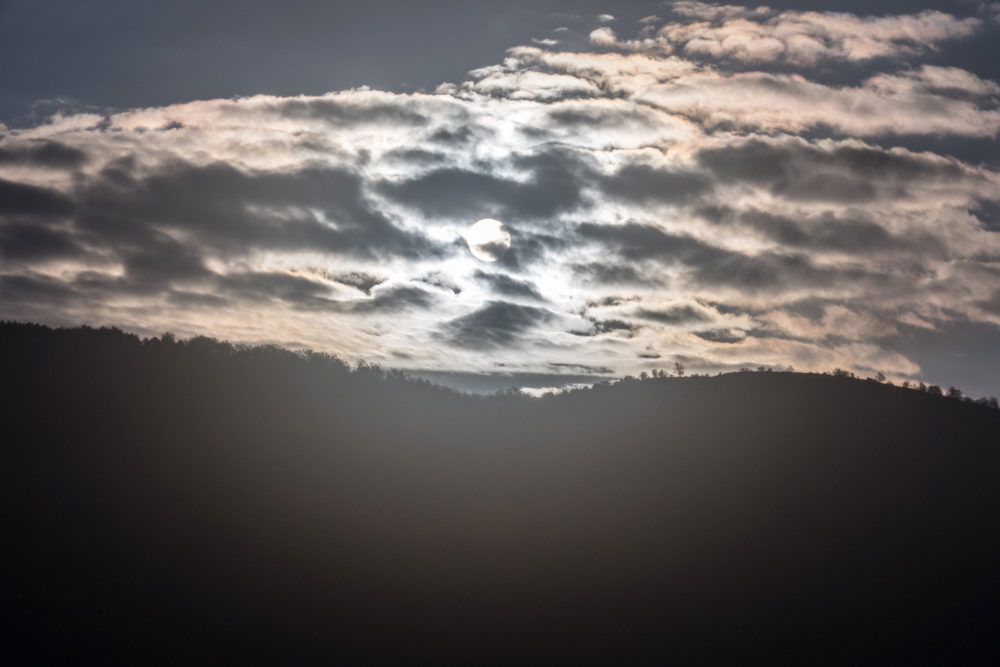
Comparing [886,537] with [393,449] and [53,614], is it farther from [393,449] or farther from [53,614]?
→ [53,614]

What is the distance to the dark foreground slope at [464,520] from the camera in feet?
259

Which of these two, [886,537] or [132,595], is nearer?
[132,595]

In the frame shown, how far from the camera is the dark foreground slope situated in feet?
259

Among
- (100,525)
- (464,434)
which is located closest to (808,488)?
(464,434)

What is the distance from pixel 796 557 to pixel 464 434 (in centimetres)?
6338

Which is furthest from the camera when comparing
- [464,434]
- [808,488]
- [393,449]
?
[464,434]

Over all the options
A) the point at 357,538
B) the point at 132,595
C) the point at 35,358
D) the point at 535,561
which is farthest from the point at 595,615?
the point at 35,358

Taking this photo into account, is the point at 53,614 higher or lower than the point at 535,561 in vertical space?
lower

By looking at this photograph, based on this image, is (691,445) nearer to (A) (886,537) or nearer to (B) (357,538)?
(A) (886,537)

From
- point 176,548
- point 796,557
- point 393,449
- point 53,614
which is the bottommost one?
point 53,614

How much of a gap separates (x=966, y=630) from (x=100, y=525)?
103022mm

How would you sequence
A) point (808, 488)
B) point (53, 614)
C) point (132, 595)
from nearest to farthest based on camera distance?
point (53, 614), point (132, 595), point (808, 488)

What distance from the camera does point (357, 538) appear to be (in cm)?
9869

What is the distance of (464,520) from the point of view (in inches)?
4257
